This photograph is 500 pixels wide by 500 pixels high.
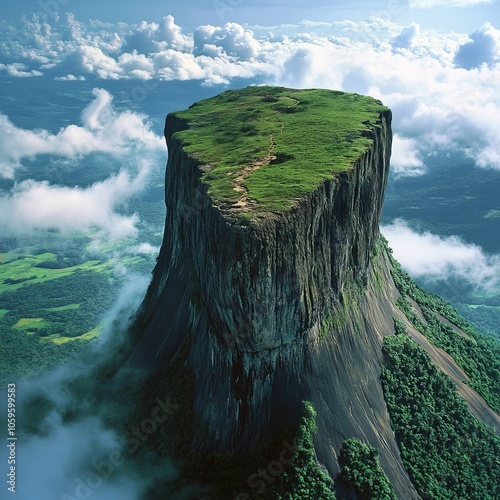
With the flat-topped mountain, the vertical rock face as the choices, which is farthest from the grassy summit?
the vertical rock face

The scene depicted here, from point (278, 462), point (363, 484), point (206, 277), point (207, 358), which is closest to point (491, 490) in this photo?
point (363, 484)

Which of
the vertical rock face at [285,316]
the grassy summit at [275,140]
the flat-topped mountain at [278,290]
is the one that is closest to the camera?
the vertical rock face at [285,316]

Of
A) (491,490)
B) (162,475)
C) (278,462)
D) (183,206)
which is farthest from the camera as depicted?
(183,206)

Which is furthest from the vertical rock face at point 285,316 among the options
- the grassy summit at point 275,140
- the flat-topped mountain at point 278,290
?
the grassy summit at point 275,140

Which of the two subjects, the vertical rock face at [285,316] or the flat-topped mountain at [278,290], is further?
the flat-topped mountain at [278,290]

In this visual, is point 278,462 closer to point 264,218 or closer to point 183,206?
point 264,218

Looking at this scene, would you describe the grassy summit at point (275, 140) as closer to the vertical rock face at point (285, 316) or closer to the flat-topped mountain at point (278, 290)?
the flat-topped mountain at point (278, 290)

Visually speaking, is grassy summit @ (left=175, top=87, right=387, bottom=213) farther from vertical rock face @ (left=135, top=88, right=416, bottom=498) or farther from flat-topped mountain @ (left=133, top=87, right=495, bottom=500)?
vertical rock face @ (left=135, top=88, right=416, bottom=498)

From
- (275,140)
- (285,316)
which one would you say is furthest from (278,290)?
(275,140)
